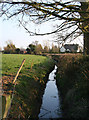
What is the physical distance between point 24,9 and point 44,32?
2.72 feet

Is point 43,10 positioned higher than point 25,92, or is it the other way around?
point 43,10

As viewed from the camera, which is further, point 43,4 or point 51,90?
point 51,90

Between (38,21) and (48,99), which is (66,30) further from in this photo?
(48,99)

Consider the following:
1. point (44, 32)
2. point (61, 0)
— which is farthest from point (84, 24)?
point (44, 32)

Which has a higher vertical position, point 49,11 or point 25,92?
point 49,11

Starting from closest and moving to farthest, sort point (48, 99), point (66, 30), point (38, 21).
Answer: point (38, 21) < point (66, 30) < point (48, 99)

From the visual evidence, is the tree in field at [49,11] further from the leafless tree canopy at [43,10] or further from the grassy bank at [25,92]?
the grassy bank at [25,92]

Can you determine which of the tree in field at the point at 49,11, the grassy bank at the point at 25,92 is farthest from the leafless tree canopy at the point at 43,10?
the grassy bank at the point at 25,92

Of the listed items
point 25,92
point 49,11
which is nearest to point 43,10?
point 49,11

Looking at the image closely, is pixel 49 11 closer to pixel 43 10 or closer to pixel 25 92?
pixel 43 10

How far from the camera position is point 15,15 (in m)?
3.79

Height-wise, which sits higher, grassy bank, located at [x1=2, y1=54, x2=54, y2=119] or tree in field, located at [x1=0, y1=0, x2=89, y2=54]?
tree in field, located at [x1=0, y1=0, x2=89, y2=54]

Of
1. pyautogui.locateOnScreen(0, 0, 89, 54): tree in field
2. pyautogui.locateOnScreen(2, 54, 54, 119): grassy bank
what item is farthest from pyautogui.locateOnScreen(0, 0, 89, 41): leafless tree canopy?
pyautogui.locateOnScreen(2, 54, 54, 119): grassy bank

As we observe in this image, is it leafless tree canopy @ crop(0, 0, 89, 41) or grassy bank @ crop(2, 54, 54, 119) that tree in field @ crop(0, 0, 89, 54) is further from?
grassy bank @ crop(2, 54, 54, 119)
